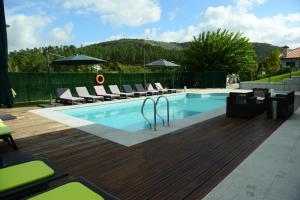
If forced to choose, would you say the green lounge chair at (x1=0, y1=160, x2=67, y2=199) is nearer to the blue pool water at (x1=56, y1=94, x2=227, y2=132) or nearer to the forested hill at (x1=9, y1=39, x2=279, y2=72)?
the blue pool water at (x1=56, y1=94, x2=227, y2=132)

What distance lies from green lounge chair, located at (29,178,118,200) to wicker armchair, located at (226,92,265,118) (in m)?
6.28

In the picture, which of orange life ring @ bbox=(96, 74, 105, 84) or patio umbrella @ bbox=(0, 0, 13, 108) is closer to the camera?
patio umbrella @ bbox=(0, 0, 13, 108)

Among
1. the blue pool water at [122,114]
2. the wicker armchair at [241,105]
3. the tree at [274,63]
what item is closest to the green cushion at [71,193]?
the blue pool water at [122,114]

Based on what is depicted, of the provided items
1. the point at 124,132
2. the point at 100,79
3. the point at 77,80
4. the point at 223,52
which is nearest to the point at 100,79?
the point at 100,79

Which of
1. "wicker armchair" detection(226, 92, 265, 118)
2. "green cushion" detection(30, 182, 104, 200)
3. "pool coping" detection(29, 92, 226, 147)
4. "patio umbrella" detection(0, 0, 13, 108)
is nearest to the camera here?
"green cushion" detection(30, 182, 104, 200)

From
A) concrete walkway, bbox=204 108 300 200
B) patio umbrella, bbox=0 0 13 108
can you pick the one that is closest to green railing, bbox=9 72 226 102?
patio umbrella, bbox=0 0 13 108

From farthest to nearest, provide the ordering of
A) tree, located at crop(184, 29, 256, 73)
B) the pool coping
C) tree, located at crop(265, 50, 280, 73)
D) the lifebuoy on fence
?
tree, located at crop(265, 50, 280, 73), tree, located at crop(184, 29, 256, 73), the lifebuoy on fence, the pool coping

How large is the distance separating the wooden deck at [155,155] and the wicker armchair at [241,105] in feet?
3.00

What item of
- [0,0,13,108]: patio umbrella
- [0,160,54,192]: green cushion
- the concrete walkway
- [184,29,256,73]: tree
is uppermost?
[184,29,256,73]: tree

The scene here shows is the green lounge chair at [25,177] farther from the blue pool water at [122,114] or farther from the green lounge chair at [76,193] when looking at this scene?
the blue pool water at [122,114]

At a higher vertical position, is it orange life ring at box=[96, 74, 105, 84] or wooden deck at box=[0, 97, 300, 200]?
orange life ring at box=[96, 74, 105, 84]

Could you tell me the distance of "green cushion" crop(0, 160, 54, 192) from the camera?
249cm

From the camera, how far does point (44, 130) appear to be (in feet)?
20.6

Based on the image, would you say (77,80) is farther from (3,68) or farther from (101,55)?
(101,55)
